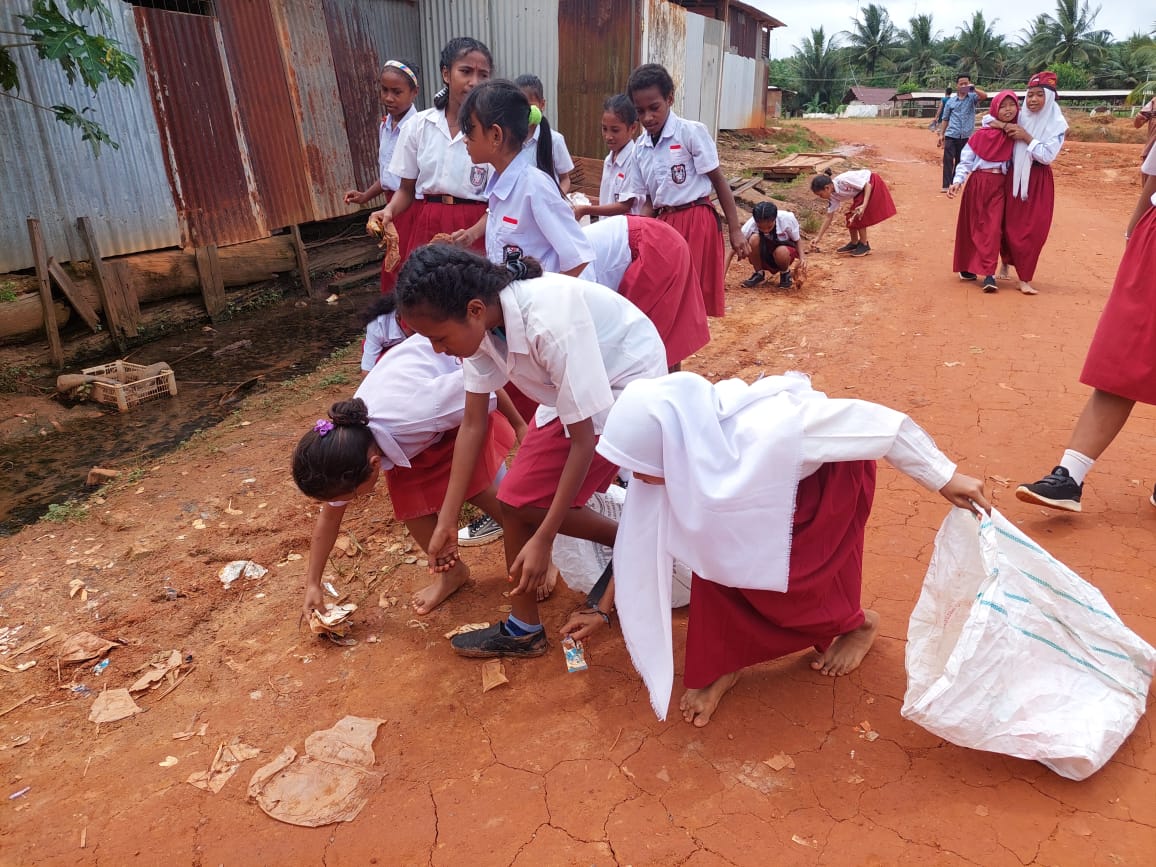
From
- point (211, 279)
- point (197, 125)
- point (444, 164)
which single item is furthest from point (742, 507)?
point (197, 125)

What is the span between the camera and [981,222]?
6.62 m

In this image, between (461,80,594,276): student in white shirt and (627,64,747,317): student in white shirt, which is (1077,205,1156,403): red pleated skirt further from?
(461,80,594,276): student in white shirt

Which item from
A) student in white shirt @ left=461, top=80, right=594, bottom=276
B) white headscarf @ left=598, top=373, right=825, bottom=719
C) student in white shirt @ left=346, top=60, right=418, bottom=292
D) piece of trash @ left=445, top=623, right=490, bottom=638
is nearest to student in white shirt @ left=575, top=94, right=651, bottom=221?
student in white shirt @ left=346, top=60, right=418, bottom=292

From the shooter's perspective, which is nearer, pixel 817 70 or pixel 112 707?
pixel 112 707

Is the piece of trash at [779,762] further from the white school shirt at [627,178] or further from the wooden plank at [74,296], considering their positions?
the wooden plank at [74,296]

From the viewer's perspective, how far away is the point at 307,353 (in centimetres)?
655

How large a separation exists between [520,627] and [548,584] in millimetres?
368

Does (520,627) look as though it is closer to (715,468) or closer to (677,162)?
(715,468)

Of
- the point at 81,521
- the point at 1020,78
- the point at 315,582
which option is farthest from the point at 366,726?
the point at 1020,78

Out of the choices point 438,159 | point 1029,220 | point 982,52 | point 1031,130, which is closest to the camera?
point 438,159

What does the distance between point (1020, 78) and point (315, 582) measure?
2018 inches

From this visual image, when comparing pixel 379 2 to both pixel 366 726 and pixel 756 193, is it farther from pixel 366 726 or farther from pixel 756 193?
pixel 366 726

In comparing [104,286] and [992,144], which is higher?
[992,144]

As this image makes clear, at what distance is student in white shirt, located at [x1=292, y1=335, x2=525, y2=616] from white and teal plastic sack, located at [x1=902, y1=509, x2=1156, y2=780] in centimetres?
133
